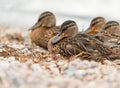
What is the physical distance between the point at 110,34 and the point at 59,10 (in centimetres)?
1130

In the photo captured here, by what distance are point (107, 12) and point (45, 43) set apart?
31.7 feet

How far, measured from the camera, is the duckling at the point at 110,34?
32.3ft

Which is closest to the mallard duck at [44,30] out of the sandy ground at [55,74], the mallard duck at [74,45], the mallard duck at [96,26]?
the mallard duck at [96,26]

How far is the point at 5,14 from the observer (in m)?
21.1

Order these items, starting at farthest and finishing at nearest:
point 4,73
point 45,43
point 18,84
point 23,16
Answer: point 23,16, point 45,43, point 4,73, point 18,84

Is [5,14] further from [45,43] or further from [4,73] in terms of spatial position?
[4,73]

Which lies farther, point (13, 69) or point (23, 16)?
point (23, 16)

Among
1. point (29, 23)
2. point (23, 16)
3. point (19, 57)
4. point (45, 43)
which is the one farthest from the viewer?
point (23, 16)

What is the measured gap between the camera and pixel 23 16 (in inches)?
814

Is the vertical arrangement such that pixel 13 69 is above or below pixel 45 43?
above

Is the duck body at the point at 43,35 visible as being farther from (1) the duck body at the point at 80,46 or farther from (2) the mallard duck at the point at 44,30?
(1) the duck body at the point at 80,46

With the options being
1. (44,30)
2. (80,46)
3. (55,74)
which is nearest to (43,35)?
(44,30)

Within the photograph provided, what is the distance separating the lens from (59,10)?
2216cm

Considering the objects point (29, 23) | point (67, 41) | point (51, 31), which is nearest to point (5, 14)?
point (29, 23)
